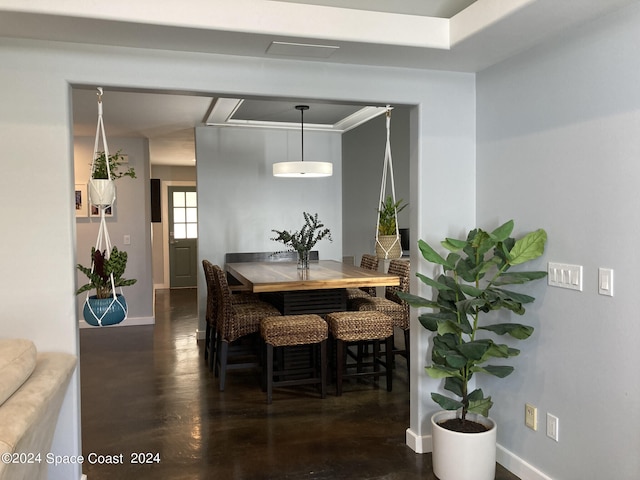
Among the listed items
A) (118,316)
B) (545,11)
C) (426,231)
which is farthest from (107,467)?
(545,11)

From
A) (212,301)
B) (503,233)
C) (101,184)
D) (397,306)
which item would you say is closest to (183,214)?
(212,301)

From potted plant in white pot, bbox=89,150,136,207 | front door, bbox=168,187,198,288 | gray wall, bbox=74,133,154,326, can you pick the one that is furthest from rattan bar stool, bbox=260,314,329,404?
front door, bbox=168,187,198,288

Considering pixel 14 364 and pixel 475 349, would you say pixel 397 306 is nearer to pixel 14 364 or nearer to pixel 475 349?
pixel 475 349

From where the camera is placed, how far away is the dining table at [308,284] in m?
4.17

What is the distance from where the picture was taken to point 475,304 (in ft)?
8.41

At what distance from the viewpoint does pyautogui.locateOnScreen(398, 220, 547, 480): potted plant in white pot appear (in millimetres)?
2596

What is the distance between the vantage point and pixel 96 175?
109 inches

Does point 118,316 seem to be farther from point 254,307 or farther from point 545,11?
point 545,11

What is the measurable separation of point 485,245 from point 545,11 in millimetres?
1056

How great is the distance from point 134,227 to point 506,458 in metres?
5.50

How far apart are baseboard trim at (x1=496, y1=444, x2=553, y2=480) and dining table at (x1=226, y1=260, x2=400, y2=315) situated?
159 centimetres

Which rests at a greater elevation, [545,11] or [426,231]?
[545,11]

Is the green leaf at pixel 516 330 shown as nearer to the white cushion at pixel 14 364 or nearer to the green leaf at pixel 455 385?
the green leaf at pixel 455 385

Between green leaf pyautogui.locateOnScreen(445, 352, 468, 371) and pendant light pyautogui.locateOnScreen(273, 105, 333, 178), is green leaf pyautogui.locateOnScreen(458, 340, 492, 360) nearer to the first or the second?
green leaf pyautogui.locateOnScreen(445, 352, 468, 371)
